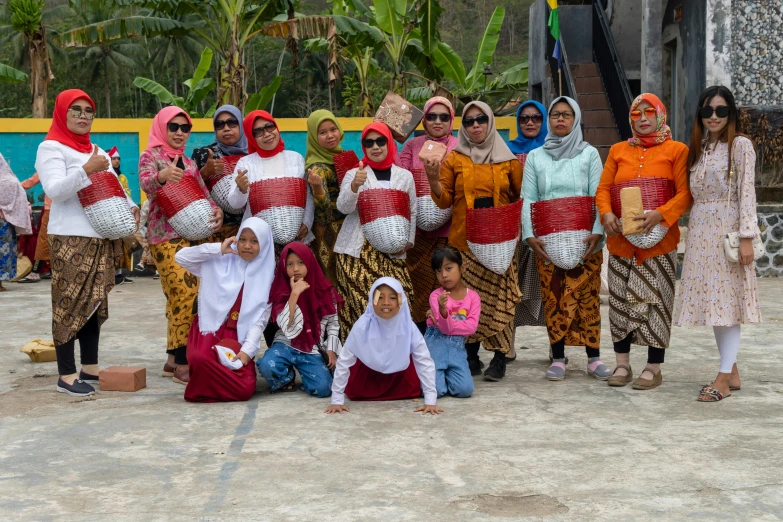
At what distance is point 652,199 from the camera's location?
519 centimetres

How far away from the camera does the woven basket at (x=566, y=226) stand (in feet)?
17.7

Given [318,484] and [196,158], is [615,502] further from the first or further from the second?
[196,158]

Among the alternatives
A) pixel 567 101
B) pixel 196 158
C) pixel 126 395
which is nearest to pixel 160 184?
pixel 196 158

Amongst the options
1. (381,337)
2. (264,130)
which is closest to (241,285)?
(381,337)

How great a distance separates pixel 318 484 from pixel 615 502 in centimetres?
114

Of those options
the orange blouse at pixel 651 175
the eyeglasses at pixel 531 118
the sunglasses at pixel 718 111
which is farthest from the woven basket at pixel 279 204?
the sunglasses at pixel 718 111

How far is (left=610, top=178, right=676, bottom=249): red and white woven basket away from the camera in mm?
5152

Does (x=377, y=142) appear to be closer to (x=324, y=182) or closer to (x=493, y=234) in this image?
(x=324, y=182)

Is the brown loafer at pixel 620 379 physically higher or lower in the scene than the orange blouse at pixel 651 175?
lower

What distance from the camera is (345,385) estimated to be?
4906 mm

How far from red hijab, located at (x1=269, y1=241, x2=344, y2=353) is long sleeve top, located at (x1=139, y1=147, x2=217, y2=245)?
2.19 feet

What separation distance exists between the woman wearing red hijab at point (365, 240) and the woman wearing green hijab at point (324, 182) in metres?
0.18

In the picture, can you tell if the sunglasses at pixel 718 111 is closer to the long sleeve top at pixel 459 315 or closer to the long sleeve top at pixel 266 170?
the long sleeve top at pixel 459 315

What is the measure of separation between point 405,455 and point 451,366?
126 cm
